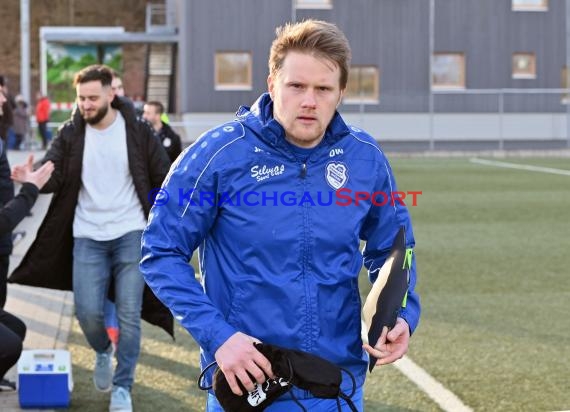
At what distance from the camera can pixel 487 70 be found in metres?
44.8

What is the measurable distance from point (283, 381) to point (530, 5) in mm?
43793

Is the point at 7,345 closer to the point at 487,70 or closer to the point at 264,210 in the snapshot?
the point at 264,210

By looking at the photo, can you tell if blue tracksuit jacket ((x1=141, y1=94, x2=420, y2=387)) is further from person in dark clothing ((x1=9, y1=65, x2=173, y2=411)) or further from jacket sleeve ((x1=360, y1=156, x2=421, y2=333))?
person in dark clothing ((x1=9, y1=65, x2=173, y2=411))

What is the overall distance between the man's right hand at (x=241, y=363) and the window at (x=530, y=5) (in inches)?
1712

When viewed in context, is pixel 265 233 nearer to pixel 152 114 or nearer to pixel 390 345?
pixel 390 345

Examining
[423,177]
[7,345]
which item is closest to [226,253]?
[7,345]

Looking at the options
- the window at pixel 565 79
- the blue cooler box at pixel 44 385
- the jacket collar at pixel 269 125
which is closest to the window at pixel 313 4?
the window at pixel 565 79

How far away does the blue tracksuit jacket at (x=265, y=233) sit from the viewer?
3311 mm

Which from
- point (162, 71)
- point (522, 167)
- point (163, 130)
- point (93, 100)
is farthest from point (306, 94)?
point (162, 71)

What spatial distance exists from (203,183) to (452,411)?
3491 mm

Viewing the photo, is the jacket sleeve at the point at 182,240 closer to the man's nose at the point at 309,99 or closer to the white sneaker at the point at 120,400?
the man's nose at the point at 309,99

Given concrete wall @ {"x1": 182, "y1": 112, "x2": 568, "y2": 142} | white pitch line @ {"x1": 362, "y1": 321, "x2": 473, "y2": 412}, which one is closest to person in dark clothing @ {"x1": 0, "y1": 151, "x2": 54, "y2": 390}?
white pitch line @ {"x1": 362, "y1": 321, "x2": 473, "y2": 412}

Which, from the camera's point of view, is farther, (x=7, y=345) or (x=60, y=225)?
(x=60, y=225)

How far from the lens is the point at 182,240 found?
3.31 meters
